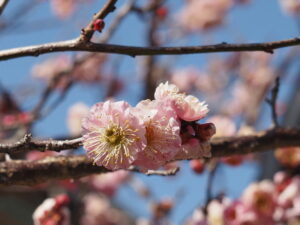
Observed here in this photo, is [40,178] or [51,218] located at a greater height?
[40,178]

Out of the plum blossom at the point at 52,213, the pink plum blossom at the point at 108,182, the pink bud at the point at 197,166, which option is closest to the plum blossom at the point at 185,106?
the plum blossom at the point at 52,213

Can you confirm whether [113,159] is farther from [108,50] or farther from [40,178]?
[40,178]

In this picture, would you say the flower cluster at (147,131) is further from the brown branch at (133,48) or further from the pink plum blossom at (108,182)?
the pink plum blossom at (108,182)

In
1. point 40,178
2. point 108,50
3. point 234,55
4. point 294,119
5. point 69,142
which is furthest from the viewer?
point 234,55

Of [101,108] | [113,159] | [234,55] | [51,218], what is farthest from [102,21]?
[234,55]

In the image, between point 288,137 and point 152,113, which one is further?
point 288,137

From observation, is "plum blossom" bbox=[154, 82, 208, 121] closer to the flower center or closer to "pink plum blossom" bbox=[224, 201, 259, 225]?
the flower center

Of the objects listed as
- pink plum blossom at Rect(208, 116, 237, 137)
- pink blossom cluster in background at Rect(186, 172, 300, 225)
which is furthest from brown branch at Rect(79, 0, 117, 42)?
pink blossom cluster in background at Rect(186, 172, 300, 225)

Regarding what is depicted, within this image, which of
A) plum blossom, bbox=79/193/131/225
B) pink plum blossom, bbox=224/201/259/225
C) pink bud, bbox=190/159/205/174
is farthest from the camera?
plum blossom, bbox=79/193/131/225
